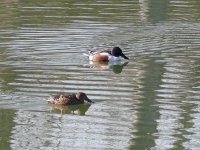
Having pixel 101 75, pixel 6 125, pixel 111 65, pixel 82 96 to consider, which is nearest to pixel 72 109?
pixel 82 96

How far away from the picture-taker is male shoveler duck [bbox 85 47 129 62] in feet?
53.6

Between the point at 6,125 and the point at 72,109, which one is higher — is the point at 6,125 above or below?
above

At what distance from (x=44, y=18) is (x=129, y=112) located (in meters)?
9.22

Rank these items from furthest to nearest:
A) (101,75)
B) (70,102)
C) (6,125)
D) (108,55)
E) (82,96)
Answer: (108,55)
(101,75)
(70,102)
(82,96)
(6,125)

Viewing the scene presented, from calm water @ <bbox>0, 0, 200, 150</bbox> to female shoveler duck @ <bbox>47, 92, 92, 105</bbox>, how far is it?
107 millimetres

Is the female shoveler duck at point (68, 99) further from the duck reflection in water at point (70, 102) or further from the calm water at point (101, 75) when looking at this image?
the calm water at point (101, 75)

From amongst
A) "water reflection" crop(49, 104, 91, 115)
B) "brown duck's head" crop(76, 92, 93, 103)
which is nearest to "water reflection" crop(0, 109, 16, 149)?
"water reflection" crop(49, 104, 91, 115)

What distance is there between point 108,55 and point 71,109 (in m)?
3.91

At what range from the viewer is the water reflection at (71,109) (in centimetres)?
1262

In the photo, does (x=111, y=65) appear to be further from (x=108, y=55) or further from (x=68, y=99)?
(x=68, y=99)

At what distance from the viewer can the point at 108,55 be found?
1664 centimetres

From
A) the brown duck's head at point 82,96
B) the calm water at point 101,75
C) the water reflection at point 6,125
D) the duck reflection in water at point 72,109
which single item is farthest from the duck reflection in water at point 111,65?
the water reflection at point 6,125

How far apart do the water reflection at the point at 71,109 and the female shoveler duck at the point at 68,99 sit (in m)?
0.08

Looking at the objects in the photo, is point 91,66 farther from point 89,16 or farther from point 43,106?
point 89,16
